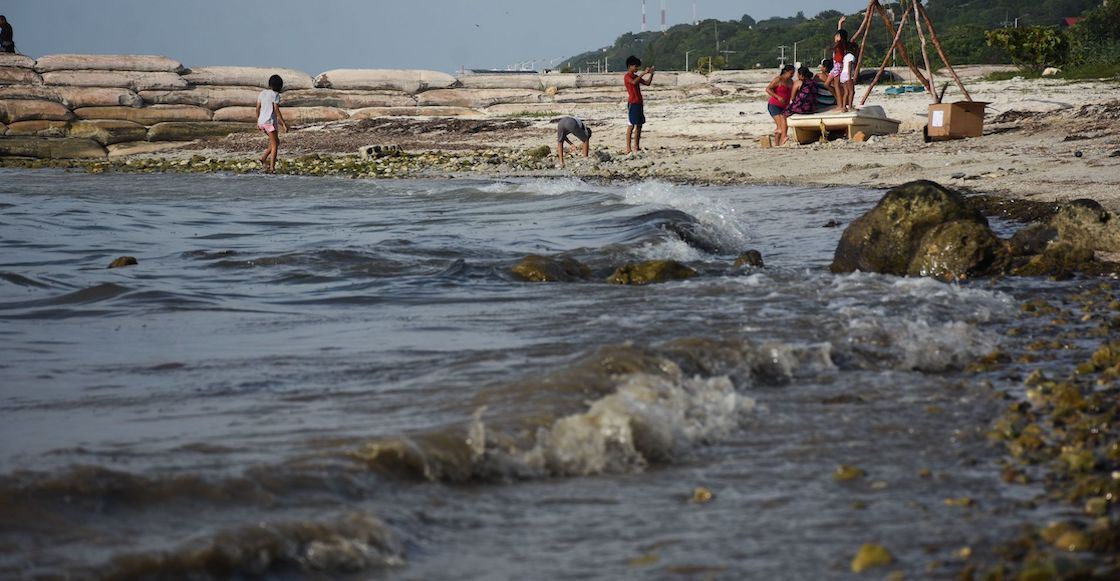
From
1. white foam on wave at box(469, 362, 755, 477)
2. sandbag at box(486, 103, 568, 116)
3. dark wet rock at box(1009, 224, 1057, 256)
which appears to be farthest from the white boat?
sandbag at box(486, 103, 568, 116)

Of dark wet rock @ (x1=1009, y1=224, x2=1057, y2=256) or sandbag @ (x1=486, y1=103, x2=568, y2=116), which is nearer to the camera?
dark wet rock @ (x1=1009, y1=224, x2=1057, y2=256)

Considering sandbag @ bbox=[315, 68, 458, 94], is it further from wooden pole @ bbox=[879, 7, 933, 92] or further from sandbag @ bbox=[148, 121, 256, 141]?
wooden pole @ bbox=[879, 7, 933, 92]

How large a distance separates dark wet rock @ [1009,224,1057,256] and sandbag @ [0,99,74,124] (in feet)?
87.8

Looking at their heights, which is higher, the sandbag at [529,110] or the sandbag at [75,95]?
the sandbag at [75,95]

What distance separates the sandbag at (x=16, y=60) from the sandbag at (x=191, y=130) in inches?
189

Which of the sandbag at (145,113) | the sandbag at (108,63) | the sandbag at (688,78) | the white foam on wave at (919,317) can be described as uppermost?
the sandbag at (108,63)

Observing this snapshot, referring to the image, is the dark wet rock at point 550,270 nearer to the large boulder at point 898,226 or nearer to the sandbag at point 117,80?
the large boulder at point 898,226

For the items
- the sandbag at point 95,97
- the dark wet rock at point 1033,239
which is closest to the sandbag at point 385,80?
the sandbag at point 95,97

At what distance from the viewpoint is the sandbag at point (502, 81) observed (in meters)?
36.9

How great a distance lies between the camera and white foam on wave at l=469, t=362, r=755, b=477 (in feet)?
12.3

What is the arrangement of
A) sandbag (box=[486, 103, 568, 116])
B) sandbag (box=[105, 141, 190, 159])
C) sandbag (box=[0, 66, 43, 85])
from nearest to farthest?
sandbag (box=[105, 141, 190, 159])
sandbag (box=[0, 66, 43, 85])
sandbag (box=[486, 103, 568, 116])

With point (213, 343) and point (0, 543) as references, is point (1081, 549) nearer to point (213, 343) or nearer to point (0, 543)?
point (0, 543)

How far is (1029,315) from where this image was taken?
602cm

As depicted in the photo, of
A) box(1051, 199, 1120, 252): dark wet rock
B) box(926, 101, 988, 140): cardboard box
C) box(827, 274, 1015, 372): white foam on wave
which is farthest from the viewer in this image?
box(926, 101, 988, 140): cardboard box
